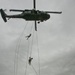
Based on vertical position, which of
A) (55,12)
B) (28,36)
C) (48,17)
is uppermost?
(55,12)

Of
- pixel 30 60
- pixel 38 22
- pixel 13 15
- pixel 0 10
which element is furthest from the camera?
pixel 0 10

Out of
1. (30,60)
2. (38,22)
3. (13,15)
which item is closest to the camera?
(30,60)

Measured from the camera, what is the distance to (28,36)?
39.8 m

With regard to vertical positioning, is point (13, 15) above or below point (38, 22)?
above

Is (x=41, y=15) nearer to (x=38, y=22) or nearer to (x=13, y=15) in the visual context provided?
(x=38, y=22)

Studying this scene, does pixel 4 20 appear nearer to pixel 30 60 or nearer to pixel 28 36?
pixel 28 36

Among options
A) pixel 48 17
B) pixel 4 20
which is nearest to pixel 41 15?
pixel 48 17

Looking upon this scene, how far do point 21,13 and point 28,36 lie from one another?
19.0 feet

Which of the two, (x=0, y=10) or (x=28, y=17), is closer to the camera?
(x=28, y=17)

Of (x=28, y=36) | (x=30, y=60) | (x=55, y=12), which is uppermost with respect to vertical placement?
(x=55, y=12)

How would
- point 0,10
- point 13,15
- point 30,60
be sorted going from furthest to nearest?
point 0,10, point 13,15, point 30,60

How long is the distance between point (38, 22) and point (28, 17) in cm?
236

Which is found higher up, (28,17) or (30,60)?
(28,17)

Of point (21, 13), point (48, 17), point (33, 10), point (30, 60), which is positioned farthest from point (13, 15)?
point (30, 60)
